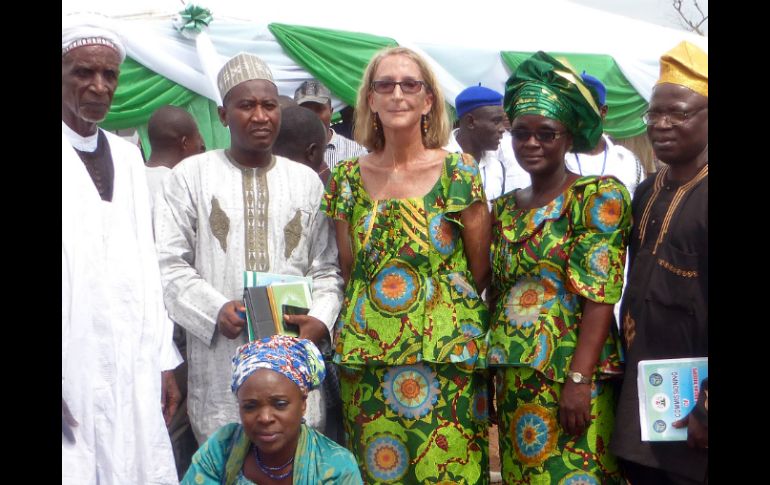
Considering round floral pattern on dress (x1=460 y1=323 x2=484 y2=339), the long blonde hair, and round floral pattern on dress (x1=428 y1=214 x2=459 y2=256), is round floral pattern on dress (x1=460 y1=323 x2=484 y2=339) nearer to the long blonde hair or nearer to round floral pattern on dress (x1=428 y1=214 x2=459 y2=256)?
round floral pattern on dress (x1=428 y1=214 x2=459 y2=256)

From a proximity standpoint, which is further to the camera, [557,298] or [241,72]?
[241,72]

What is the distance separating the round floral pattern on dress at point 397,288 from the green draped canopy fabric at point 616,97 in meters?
5.90

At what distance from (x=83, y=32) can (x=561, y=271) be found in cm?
191

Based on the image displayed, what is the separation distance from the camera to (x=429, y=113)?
3.79m

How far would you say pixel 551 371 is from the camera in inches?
137

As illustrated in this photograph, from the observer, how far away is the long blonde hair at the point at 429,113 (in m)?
3.73

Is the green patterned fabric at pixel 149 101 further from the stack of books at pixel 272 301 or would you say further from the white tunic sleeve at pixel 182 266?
the stack of books at pixel 272 301

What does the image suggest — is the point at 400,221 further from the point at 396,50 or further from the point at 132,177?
the point at 132,177

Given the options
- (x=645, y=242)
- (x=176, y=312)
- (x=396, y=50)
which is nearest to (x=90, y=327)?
(x=176, y=312)

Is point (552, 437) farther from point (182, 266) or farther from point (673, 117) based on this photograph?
point (182, 266)

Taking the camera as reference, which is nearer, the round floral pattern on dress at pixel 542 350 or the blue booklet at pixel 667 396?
the blue booklet at pixel 667 396

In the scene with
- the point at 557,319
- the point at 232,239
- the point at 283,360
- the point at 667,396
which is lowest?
the point at 667,396

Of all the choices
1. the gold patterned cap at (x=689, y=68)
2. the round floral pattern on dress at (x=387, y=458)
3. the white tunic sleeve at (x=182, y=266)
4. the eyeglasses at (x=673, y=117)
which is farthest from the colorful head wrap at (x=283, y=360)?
the gold patterned cap at (x=689, y=68)

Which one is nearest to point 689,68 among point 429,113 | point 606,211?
point 606,211
